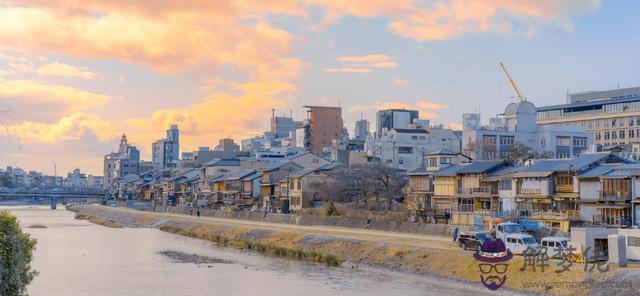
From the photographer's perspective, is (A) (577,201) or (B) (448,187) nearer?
(A) (577,201)

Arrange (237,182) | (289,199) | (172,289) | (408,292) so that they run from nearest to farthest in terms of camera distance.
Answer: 1. (408,292)
2. (172,289)
3. (289,199)
4. (237,182)

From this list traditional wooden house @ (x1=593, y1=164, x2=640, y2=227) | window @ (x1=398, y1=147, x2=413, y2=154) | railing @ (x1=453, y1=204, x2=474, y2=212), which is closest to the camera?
traditional wooden house @ (x1=593, y1=164, x2=640, y2=227)

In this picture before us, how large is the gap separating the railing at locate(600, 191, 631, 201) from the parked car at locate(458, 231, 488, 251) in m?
7.95

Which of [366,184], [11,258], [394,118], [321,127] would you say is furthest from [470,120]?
[11,258]

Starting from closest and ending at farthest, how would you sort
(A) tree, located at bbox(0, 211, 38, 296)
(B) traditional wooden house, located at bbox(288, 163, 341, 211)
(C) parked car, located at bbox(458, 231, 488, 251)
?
(A) tree, located at bbox(0, 211, 38, 296) < (C) parked car, located at bbox(458, 231, 488, 251) < (B) traditional wooden house, located at bbox(288, 163, 341, 211)

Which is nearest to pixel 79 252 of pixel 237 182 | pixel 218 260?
pixel 218 260

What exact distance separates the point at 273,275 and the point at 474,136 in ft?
182

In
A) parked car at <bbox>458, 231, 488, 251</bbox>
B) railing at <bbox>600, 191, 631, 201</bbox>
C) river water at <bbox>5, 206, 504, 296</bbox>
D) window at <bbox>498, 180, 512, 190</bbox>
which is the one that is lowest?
river water at <bbox>5, 206, 504, 296</bbox>

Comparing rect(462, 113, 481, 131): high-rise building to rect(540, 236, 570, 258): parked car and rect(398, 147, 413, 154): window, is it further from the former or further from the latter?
rect(540, 236, 570, 258): parked car

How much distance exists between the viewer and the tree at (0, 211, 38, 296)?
21078 mm

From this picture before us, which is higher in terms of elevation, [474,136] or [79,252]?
[474,136]

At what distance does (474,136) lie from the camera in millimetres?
94375

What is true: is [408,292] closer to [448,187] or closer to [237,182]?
[448,187]

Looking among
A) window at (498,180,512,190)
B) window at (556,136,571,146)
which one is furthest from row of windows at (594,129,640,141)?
window at (498,180,512,190)
